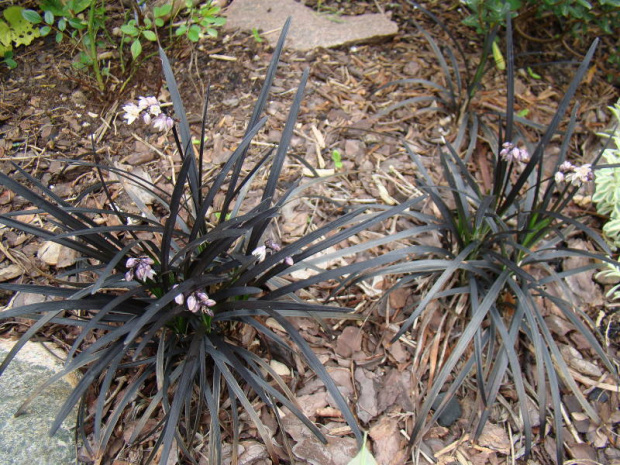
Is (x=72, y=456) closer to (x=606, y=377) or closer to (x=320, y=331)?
(x=320, y=331)

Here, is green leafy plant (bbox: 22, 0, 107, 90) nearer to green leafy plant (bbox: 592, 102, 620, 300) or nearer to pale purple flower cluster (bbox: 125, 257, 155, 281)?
pale purple flower cluster (bbox: 125, 257, 155, 281)

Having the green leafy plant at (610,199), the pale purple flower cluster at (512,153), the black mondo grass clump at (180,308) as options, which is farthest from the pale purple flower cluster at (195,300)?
the green leafy plant at (610,199)

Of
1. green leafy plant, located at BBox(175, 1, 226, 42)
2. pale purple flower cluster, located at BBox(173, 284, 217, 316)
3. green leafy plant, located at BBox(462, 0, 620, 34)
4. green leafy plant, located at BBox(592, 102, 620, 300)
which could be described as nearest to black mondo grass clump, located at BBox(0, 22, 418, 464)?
pale purple flower cluster, located at BBox(173, 284, 217, 316)

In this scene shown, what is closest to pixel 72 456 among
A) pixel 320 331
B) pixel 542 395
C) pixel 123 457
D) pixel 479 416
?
pixel 123 457

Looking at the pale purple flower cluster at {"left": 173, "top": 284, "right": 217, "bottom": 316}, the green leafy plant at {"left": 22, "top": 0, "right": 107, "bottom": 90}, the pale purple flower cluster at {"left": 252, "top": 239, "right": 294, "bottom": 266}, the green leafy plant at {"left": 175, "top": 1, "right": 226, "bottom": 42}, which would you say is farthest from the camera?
the green leafy plant at {"left": 175, "top": 1, "right": 226, "bottom": 42}

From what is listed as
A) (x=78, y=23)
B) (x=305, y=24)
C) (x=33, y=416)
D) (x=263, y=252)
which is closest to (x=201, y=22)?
(x=78, y=23)

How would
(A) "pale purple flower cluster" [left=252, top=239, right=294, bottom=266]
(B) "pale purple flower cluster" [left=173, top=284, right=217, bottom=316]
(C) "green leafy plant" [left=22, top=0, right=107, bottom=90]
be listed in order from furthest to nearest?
(C) "green leafy plant" [left=22, top=0, right=107, bottom=90], (A) "pale purple flower cluster" [left=252, top=239, right=294, bottom=266], (B) "pale purple flower cluster" [left=173, top=284, right=217, bottom=316]

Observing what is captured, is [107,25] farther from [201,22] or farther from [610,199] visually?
[610,199]
